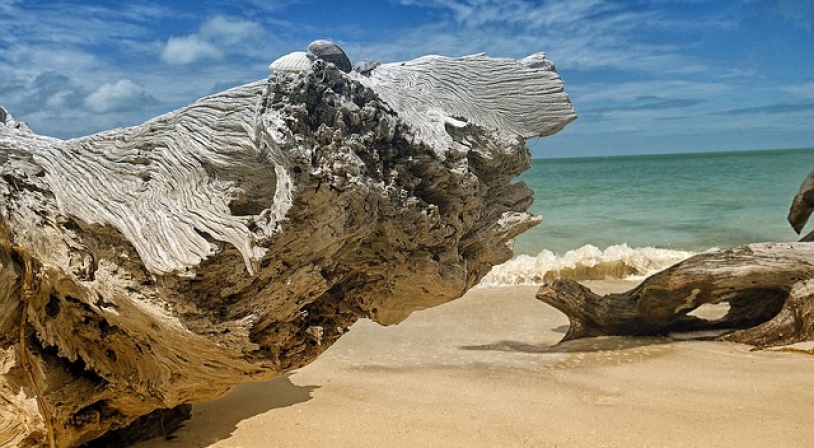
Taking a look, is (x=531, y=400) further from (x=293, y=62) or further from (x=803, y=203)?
(x=803, y=203)

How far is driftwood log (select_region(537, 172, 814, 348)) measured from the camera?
553 centimetres

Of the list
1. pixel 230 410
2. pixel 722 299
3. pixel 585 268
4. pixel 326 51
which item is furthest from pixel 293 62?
pixel 585 268

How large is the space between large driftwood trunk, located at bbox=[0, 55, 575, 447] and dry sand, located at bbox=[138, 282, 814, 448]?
27.2 inches

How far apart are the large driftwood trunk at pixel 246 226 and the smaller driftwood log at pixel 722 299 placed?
3213 millimetres

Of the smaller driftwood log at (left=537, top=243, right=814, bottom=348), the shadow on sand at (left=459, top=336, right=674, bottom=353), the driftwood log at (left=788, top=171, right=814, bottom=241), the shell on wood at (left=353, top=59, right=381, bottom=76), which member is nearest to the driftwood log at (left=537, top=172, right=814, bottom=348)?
the smaller driftwood log at (left=537, top=243, right=814, bottom=348)

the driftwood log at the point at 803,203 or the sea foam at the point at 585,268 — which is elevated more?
the driftwood log at the point at 803,203

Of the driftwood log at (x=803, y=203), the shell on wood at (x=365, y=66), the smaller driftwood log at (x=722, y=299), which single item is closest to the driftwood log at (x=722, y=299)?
the smaller driftwood log at (x=722, y=299)

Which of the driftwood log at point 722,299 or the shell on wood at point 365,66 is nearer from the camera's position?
the shell on wood at point 365,66

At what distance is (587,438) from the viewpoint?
3303 millimetres

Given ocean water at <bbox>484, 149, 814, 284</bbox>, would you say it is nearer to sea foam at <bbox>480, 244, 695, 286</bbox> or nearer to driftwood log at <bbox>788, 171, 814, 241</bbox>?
sea foam at <bbox>480, 244, 695, 286</bbox>

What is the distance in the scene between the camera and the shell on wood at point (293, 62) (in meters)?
2.77

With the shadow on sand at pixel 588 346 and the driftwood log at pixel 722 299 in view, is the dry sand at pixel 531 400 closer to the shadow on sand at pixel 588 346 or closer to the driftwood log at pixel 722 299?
the shadow on sand at pixel 588 346

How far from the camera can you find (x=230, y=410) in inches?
159

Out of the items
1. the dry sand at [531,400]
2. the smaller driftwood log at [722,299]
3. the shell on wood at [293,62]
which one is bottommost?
the dry sand at [531,400]
